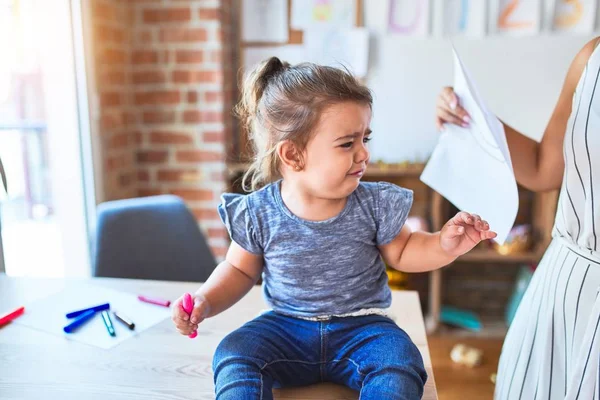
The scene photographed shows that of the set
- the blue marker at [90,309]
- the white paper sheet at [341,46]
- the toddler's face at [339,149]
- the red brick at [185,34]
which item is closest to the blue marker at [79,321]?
the blue marker at [90,309]

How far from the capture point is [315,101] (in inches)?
35.1

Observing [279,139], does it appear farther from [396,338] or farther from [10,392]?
[10,392]

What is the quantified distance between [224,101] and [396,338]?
1.74 m

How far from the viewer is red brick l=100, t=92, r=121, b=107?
2141 millimetres

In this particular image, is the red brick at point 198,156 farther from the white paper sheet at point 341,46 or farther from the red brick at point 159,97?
the white paper sheet at point 341,46

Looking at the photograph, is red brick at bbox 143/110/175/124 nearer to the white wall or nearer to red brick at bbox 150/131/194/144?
red brick at bbox 150/131/194/144

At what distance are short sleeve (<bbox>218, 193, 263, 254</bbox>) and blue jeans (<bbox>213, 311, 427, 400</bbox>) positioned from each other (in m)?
0.13

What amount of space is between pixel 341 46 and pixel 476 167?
162 centimetres

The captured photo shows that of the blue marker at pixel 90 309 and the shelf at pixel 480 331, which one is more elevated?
the blue marker at pixel 90 309

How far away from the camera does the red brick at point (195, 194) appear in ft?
8.00

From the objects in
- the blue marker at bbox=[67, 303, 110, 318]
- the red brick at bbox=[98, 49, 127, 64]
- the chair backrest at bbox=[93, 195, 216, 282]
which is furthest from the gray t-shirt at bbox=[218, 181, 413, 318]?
the red brick at bbox=[98, 49, 127, 64]

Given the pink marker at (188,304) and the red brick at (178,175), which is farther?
the red brick at (178,175)

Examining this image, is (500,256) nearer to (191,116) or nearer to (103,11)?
(191,116)

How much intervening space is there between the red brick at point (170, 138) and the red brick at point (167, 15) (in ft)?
1.55
